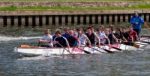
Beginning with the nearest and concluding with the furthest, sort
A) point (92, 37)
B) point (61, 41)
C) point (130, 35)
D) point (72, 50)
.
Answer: point (61, 41), point (72, 50), point (92, 37), point (130, 35)

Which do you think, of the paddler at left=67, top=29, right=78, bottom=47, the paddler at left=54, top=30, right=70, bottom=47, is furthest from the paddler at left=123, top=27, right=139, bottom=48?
the paddler at left=54, top=30, right=70, bottom=47

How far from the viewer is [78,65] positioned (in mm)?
36906

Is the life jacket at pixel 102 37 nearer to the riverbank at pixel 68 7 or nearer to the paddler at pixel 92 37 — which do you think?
the paddler at pixel 92 37

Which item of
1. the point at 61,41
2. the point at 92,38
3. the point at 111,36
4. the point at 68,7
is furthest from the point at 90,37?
the point at 68,7

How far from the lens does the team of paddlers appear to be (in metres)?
40.3

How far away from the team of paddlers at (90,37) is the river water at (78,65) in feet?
3.52

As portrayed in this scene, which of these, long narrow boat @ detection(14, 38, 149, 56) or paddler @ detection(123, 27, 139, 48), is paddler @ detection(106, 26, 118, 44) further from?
paddler @ detection(123, 27, 139, 48)

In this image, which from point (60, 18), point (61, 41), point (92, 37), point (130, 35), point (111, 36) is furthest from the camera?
point (60, 18)

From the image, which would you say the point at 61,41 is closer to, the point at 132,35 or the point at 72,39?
the point at 72,39

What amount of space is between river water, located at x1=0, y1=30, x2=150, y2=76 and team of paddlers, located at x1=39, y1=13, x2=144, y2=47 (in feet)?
3.52

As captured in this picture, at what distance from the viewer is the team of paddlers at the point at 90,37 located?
132ft

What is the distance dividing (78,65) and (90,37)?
21.0 ft

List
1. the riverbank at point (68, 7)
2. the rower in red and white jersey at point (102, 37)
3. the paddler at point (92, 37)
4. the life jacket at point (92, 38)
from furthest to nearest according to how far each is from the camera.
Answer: the riverbank at point (68, 7), the rower in red and white jersey at point (102, 37), the life jacket at point (92, 38), the paddler at point (92, 37)

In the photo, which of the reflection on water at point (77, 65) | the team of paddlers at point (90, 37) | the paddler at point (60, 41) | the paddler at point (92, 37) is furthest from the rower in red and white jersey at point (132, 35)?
the paddler at point (60, 41)
